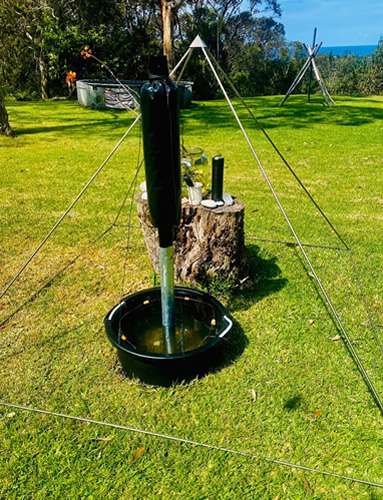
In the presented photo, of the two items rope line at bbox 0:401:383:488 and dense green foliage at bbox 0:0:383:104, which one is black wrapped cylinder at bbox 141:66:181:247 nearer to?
rope line at bbox 0:401:383:488

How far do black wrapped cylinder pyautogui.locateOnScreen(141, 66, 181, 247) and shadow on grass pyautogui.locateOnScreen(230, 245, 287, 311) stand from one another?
142cm

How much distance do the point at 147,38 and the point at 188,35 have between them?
383 cm

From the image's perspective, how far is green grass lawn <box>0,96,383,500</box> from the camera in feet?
6.80

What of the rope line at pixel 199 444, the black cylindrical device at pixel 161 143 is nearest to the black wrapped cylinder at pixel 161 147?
the black cylindrical device at pixel 161 143

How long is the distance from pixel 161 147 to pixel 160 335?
1.40 metres

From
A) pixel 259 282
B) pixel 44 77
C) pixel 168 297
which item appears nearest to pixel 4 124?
pixel 259 282

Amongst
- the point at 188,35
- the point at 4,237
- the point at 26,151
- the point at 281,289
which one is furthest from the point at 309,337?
the point at 188,35

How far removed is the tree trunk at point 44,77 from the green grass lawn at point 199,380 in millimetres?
12361

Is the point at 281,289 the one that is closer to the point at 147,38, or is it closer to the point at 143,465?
the point at 143,465

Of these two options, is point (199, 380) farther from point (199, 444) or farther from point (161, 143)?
point (161, 143)

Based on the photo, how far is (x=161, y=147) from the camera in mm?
1963

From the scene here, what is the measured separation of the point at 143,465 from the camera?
211 cm

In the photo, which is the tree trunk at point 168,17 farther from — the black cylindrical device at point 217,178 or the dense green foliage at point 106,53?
the black cylindrical device at point 217,178

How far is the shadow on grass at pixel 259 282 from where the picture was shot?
339cm
